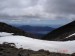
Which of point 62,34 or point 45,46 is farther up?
point 62,34

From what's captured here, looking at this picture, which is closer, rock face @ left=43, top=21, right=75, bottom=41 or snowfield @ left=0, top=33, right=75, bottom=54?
snowfield @ left=0, top=33, right=75, bottom=54

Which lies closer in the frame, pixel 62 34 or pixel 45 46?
pixel 45 46

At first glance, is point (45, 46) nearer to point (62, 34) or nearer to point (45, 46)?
point (45, 46)

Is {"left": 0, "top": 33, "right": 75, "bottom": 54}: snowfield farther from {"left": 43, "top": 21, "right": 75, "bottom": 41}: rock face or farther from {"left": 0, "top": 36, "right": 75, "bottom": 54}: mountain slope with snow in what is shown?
{"left": 43, "top": 21, "right": 75, "bottom": 41}: rock face

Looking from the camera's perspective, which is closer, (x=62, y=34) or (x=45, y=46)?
(x=45, y=46)

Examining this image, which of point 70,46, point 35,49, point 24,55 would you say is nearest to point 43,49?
point 35,49

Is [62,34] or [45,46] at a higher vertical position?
[62,34]

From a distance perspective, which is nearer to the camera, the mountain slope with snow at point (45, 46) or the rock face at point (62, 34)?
the mountain slope with snow at point (45, 46)

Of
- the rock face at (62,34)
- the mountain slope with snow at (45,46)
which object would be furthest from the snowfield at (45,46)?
the rock face at (62,34)

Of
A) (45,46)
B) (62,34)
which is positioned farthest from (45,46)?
(62,34)

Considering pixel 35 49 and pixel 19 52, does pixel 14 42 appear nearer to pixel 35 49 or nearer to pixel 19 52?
pixel 35 49

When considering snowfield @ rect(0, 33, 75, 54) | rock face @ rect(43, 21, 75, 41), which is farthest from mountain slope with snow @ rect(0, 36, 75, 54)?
rock face @ rect(43, 21, 75, 41)

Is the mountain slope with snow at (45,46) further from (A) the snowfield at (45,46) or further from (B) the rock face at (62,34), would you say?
(B) the rock face at (62,34)
